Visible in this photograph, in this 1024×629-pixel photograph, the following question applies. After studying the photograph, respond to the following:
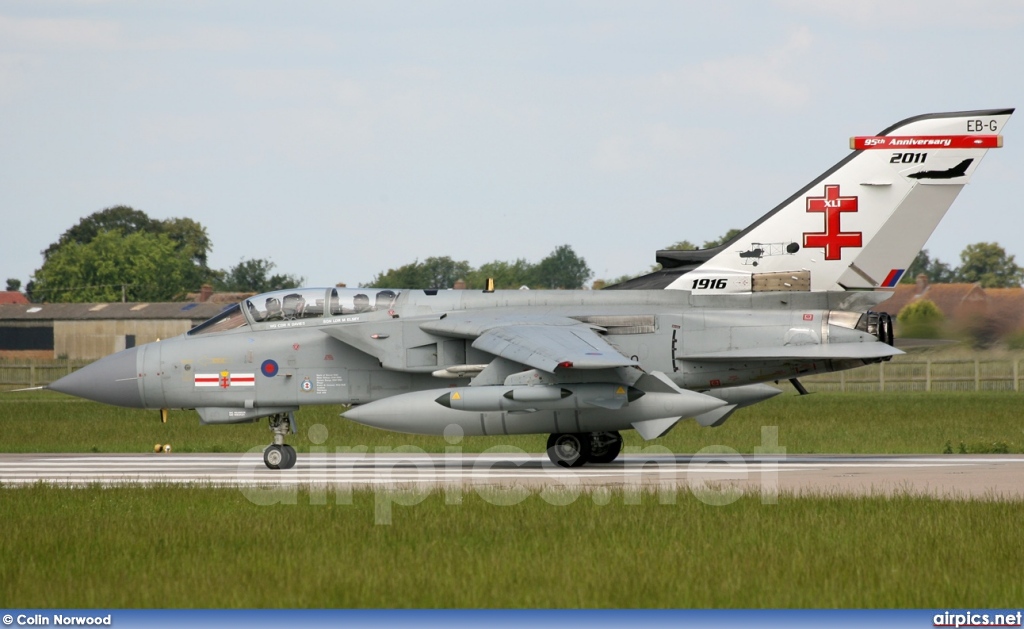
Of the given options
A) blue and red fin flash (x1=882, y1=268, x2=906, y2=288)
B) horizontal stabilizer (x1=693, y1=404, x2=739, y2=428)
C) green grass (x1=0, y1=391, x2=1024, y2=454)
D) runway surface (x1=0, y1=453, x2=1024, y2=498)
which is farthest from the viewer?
green grass (x1=0, y1=391, x2=1024, y2=454)

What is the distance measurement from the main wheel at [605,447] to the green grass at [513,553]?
4953mm

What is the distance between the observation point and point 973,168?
18.1 metres

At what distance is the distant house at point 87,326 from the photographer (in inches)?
2680

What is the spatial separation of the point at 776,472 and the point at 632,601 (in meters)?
9.20

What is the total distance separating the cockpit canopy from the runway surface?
2223 mm

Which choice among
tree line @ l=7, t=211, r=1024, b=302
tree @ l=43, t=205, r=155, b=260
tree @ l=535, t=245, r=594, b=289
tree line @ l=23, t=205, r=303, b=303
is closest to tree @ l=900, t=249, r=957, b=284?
tree line @ l=7, t=211, r=1024, b=302

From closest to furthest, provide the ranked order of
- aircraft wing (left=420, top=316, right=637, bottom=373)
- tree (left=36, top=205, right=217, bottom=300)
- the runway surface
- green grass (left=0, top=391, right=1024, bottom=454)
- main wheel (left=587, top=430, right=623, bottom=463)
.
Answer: the runway surface → aircraft wing (left=420, top=316, right=637, bottom=373) → main wheel (left=587, top=430, right=623, bottom=463) → green grass (left=0, top=391, right=1024, bottom=454) → tree (left=36, top=205, right=217, bottom=300)

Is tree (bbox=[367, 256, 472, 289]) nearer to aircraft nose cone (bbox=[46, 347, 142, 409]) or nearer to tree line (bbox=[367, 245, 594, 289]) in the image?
tree line (bbox=[367, 245, 594, 289])

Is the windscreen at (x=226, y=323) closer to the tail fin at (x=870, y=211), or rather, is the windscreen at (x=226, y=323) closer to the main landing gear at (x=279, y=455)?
the main landing gear at (x=279, y=455)

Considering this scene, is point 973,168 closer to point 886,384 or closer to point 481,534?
point 481,534

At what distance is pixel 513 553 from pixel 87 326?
6504 cm

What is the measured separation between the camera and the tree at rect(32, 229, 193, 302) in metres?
91.0

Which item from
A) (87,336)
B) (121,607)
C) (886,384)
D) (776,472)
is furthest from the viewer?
(87,336)

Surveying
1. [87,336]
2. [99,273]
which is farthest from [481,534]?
[99,273]
